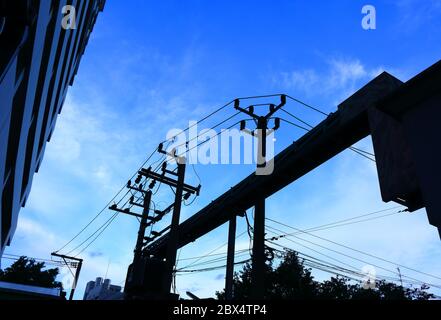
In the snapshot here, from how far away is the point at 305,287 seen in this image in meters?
37.0

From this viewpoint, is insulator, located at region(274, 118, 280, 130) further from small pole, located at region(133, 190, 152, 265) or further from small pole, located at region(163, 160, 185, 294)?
small pole, located at region(133, 190, 152, 265)

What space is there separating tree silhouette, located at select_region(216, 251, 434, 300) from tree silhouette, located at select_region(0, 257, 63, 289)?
29.1m

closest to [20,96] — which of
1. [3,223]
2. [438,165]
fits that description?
[3,223]

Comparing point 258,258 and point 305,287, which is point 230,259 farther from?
point 305,287

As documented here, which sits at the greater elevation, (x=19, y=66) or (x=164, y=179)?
(x=164, y=179)

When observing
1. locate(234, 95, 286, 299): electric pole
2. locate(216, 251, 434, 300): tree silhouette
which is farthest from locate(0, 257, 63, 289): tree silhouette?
locate(234, 95, 286, 299): electric pole

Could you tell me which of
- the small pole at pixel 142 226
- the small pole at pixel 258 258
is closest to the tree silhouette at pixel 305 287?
the small pole at pixel 142 226

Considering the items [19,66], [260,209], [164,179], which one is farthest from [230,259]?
[19,66]

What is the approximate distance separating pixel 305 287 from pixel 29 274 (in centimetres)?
3870

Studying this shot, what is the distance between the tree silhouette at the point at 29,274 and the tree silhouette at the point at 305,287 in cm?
2913

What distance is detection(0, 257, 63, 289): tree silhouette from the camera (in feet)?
153

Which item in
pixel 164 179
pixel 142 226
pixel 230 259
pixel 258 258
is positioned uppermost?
pixel 164 179

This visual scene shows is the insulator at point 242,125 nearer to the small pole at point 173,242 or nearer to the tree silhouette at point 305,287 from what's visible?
the small pole at point 173,242
